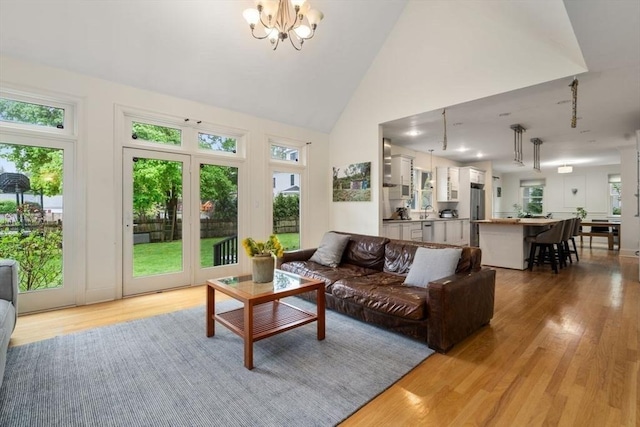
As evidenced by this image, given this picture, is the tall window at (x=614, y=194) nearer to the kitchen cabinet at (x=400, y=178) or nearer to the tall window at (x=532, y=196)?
the tall window at (x=532, y=196)

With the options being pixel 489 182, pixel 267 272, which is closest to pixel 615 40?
pixel 267 272

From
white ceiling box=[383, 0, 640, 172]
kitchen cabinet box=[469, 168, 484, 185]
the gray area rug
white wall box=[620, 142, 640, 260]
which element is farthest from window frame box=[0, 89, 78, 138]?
white wall box=[620, 142, 640, 260]

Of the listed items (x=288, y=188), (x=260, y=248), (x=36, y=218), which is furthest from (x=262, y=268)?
(x=288, y=188)

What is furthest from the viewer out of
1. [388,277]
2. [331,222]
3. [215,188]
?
[331,222]

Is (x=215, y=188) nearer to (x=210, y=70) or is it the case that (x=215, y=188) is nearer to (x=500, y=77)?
(x=210, y=70)

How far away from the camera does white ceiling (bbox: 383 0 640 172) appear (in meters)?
2.54

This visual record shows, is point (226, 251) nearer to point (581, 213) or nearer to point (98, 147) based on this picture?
point (98, 147)

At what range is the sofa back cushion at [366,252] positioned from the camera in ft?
12.4

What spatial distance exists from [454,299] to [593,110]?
181 inches

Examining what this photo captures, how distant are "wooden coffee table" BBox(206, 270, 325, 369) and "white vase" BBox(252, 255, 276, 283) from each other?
0.18ft

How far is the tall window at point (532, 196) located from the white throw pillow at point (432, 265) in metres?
11.0

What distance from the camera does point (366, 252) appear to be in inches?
154

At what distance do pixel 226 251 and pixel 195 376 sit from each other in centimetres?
291

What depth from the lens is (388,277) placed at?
3.33 meters
